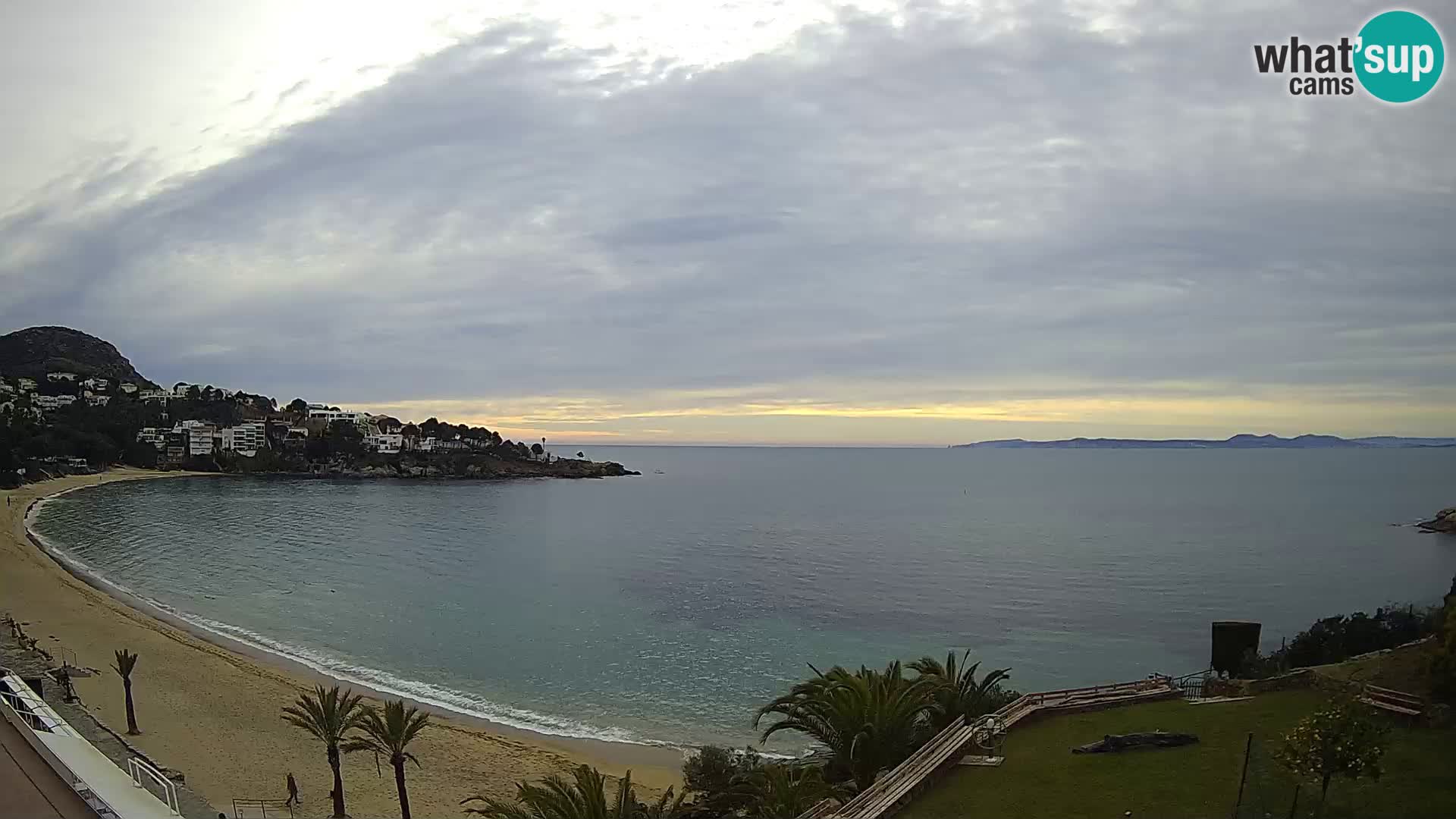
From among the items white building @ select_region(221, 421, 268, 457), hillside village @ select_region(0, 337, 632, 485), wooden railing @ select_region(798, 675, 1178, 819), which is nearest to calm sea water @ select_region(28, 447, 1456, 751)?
wooden railing @ select_region(798, 675, 1178, 819)

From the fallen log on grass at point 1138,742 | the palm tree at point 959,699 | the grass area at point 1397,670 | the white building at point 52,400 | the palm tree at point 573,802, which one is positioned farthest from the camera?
the white building at point 52,400

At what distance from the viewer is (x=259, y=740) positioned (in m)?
25.5

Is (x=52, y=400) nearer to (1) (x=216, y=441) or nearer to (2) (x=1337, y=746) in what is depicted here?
(1) (x=216, y=441)

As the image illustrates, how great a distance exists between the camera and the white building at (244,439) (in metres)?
169

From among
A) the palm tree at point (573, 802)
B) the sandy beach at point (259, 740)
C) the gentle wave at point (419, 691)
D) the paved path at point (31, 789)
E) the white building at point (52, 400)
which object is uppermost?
the white building at point (52, 400)

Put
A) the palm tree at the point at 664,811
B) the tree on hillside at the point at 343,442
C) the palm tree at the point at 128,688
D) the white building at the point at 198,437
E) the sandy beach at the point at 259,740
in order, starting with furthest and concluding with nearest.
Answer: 1. the tree on hillside at the point at 343,442
2. the white building at the point at 198,437
3. the palm tree at the point at 128,688
4. the sandy beach at the point at 259,740
5. the palm tree at the point at 664,811

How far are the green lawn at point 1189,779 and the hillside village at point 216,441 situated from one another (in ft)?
461

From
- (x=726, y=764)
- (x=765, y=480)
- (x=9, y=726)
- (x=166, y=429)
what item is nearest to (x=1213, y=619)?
(x=726, y=764)

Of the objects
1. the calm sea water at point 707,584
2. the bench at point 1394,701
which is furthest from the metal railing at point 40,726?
the bench at point 1394,701

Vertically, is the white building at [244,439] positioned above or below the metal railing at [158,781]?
above

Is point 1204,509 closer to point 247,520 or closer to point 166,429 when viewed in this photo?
point 247,520

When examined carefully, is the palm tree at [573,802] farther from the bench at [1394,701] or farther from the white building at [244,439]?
the white building at [244,439]

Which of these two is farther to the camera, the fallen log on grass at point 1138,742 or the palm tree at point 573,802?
the fallen log on grass at point 1138,742

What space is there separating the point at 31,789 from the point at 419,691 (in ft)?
71.4
